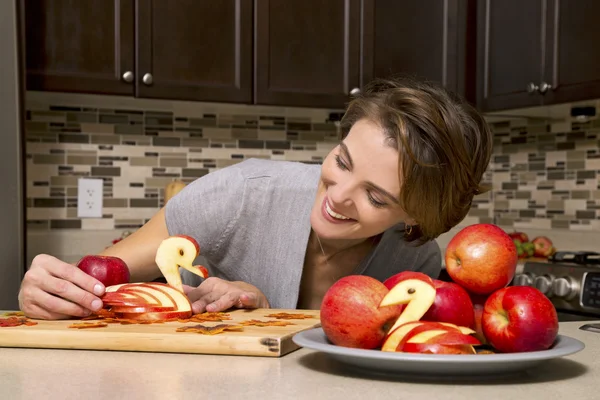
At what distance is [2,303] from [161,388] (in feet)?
5.69

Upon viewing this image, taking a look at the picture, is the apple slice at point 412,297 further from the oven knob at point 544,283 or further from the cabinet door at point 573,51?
the cabinet door at point 573,51

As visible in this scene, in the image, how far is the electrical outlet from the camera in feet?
10.9

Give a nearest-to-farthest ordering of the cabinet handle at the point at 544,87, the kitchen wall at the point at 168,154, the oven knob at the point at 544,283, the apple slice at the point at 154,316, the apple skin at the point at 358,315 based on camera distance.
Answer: the apple skin at the point at 358,315 → the apple slice at the point at 154,316 → the oven knob at the point at 544,283 → the cabinet handle at the point at 544,87 → the kitchen wall at the point at 168,154

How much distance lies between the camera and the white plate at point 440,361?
0.85 m

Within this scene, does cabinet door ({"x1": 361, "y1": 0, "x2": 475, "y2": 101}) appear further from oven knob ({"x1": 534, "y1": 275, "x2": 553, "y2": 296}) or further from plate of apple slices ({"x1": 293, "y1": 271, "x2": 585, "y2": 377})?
plate of apple slices ({"x1": 293, "y1": 271, "x2": 585, "y2": 377})

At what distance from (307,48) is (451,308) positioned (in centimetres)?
240

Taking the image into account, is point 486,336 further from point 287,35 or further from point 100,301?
point 287,35

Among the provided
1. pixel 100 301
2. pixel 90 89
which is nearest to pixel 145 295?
pixel 100 301

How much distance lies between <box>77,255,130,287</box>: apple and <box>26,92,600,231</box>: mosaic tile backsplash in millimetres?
1816

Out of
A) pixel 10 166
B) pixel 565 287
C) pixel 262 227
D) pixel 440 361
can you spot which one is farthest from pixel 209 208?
pixel 565 287

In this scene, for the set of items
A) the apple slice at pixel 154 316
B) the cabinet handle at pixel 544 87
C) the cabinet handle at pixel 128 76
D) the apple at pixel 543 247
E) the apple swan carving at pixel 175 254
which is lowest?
the apple at pixel 543 247

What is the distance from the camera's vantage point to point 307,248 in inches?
68.1

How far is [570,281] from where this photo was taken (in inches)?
109

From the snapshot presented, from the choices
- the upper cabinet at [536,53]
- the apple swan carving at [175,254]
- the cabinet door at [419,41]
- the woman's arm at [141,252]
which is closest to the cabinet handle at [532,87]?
the upper cabinet at [536,53]
